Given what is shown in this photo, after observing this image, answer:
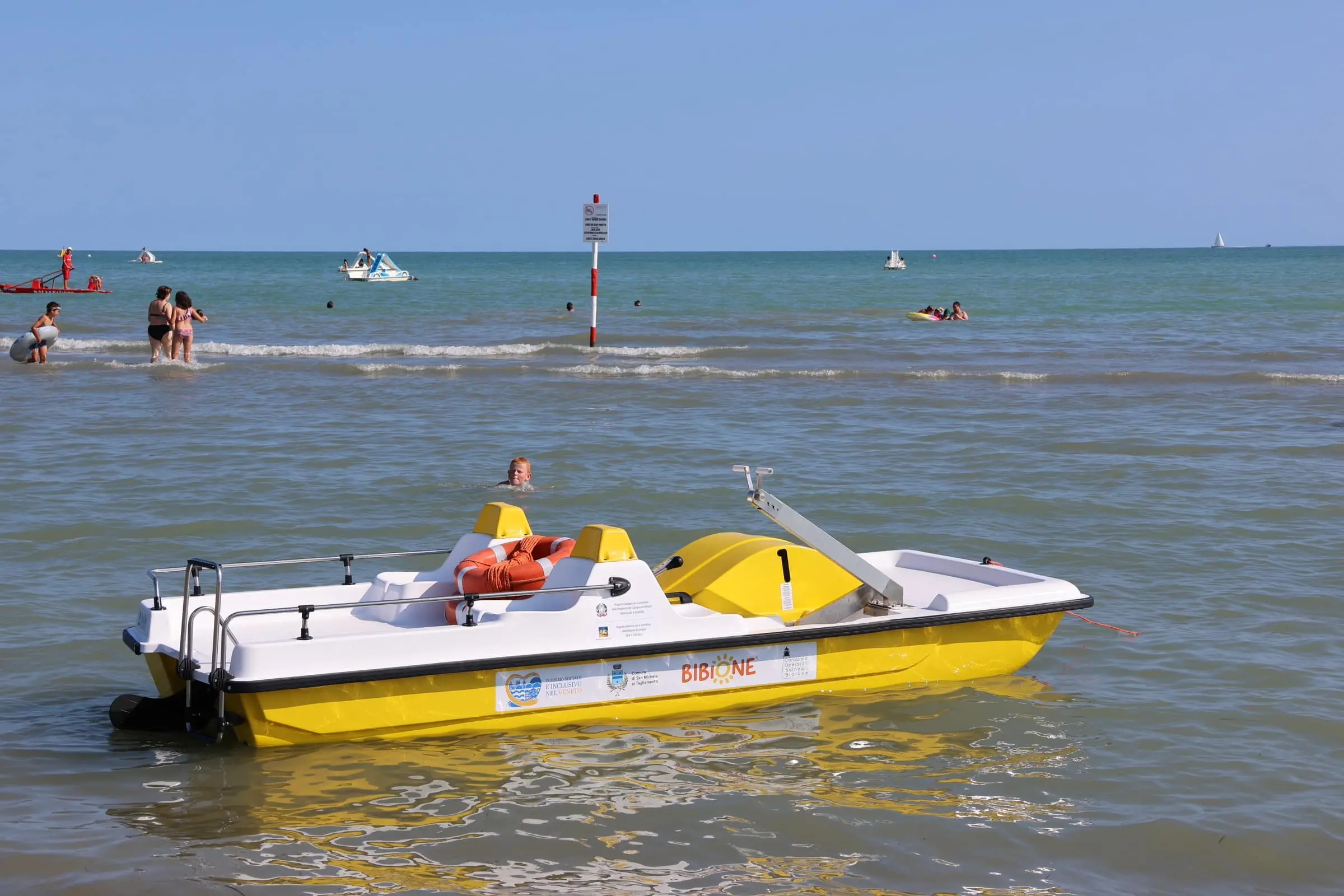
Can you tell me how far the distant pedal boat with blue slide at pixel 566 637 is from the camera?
672 centimetres

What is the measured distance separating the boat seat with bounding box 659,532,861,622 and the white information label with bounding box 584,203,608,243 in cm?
1684

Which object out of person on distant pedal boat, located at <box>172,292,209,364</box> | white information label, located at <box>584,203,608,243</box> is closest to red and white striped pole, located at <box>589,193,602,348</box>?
white information label, located at <box>584,203,608,243</box>

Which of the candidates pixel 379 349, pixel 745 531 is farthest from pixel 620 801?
pixel 379 349

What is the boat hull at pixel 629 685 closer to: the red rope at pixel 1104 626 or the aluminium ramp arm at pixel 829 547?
the aluminium ramp arm at pixel 829 547

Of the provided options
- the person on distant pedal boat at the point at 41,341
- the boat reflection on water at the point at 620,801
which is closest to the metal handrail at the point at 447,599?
the boat reflection on water at the point at 620,801

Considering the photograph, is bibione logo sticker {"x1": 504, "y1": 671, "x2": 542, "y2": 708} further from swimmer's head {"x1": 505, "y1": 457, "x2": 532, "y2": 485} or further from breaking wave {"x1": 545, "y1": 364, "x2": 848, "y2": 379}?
breaking wave {"x1": 545, "y1": 364, "x2": 848, "y2": 379}

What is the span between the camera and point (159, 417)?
18.8 m

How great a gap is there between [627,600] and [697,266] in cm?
13175

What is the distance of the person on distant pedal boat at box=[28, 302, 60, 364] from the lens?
2609 centimetres

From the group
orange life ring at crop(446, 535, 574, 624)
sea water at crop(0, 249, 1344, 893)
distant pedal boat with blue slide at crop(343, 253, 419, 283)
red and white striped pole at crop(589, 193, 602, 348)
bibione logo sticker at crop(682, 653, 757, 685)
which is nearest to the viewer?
sea water at crop(0, 249, 1344, 893)

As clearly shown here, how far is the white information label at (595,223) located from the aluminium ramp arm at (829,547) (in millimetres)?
16743

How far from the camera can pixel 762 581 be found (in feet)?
25.8

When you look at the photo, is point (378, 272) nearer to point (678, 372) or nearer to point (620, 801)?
point (678, 372)

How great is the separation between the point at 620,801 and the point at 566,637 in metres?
1.00
